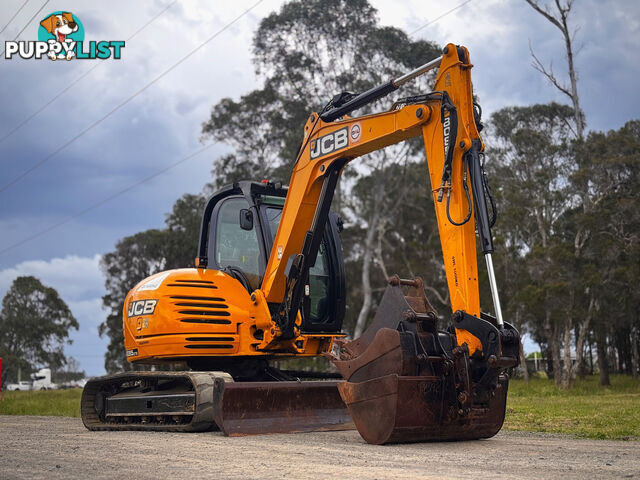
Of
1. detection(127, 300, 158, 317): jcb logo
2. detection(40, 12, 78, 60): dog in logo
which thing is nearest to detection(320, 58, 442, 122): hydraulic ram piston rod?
detection(127, 300, 158, 317): jcb logo

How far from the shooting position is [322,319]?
9.95 metres

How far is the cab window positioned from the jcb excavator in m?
0.02

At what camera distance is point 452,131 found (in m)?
7.64

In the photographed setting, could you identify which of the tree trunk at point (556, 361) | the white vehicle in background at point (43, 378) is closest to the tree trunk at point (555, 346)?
the tree trunk at point (556, 361)

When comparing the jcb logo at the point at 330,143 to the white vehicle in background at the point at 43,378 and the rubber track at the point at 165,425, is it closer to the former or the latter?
the rubber track at the point at 165,425

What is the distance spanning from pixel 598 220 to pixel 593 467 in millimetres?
23635

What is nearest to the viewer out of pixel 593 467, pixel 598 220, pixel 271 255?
pixel 593 467

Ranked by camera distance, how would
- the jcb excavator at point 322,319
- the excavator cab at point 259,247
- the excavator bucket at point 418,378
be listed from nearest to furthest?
the excavator bucket at point 418,378, the jcb excavator at point 322,319, the excavator cab at point 259,247

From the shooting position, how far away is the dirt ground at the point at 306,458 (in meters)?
5.32

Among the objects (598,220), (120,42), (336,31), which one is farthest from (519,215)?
(120,42)

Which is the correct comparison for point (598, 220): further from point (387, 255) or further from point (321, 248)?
point (321, 248)

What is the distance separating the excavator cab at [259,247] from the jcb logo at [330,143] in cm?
105

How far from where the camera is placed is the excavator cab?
9.77 meters

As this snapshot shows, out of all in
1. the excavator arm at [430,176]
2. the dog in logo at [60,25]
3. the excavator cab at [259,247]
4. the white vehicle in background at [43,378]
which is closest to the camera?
the excavator arm at [430,176]
